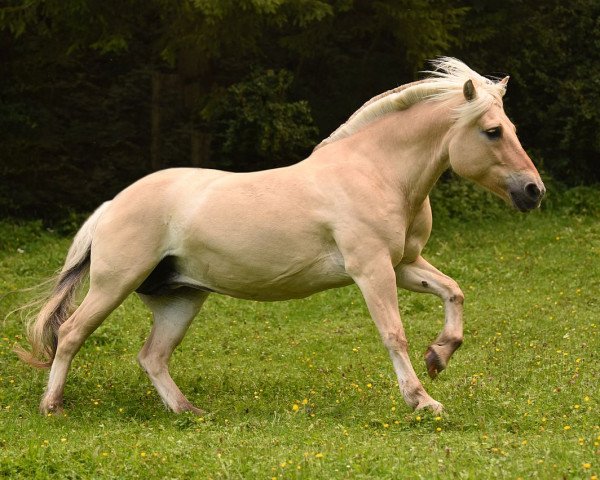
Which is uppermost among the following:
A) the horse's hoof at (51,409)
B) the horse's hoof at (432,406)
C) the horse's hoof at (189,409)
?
the horse's hoof at (432,406)

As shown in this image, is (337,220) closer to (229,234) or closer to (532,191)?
(229,234)

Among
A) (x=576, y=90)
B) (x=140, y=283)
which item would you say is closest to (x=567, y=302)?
(x=140, y=283)

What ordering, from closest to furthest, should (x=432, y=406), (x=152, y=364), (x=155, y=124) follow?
(x=432, y=406) → (x=152, y=364) → (x=155, y=124)

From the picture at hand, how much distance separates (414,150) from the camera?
7914mm

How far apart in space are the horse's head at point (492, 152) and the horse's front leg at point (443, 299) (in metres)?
0.84

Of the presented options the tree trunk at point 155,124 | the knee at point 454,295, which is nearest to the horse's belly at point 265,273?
the knee at point 454,295

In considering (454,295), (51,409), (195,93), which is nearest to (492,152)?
(454,295)

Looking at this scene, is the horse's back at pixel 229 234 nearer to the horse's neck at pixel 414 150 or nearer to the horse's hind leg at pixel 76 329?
the horse's hind leg at pixel 76 329

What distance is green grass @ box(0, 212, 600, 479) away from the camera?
6.11m

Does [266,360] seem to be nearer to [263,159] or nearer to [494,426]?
[494,426]

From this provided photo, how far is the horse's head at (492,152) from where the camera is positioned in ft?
24.6

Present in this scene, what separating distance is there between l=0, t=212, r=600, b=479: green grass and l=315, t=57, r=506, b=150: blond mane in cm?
219

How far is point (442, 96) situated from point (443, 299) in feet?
5.14

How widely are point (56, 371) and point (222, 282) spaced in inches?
61.3
